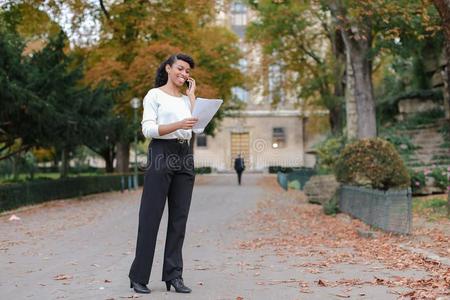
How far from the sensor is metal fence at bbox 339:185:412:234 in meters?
10.4

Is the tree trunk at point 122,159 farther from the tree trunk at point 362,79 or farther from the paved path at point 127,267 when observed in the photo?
the paved path at point 127,267

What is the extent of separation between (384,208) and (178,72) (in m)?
6.20

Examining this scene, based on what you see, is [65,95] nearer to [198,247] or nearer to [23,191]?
[23,191]

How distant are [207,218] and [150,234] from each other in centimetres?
1014

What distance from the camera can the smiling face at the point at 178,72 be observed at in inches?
235

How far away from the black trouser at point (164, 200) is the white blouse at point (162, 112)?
11 centimetres

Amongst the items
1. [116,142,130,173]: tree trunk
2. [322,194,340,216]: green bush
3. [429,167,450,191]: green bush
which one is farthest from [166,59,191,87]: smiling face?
[116,142,130,173]: tree trunk

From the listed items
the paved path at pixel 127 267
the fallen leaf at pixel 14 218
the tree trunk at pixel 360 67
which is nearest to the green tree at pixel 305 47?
the tree trunk at pixel 360 67

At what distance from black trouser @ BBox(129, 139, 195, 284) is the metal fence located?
550 cm

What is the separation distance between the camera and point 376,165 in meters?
13.4

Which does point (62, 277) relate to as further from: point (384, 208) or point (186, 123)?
point (384, 208)

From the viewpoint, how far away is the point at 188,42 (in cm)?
3347

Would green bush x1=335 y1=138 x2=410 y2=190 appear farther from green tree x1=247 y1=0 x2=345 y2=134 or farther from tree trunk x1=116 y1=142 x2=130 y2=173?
tree trunk x1=116 y1=142 x2=130 y2=173

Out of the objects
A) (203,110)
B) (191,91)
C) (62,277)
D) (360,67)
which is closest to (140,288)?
(62,277)
